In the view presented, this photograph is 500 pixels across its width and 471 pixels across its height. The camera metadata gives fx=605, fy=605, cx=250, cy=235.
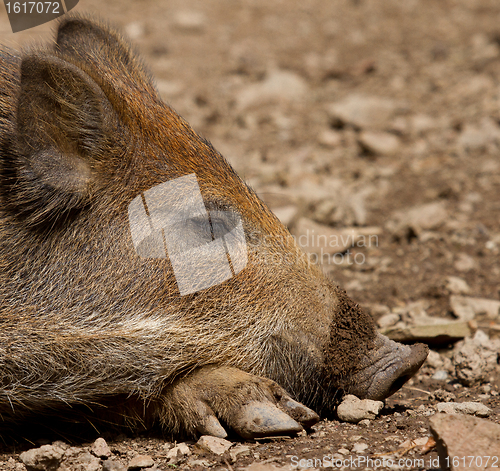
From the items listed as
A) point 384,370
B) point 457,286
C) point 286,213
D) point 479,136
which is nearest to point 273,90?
point 479,136

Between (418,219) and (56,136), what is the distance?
3.12m

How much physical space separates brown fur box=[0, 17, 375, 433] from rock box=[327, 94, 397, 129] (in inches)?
155

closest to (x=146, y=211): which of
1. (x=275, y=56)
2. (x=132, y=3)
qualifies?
(x=275, y=56)

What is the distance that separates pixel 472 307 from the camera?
152 inches

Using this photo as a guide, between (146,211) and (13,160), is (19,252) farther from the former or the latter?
(146,211)

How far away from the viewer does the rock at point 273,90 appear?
7.08m

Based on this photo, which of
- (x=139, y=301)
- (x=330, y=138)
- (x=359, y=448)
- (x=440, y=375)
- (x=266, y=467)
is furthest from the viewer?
(x=330, y=138)

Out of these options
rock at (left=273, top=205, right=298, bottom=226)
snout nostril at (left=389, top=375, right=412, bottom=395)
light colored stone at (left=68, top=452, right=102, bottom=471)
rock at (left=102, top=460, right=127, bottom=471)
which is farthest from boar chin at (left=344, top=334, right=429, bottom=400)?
rock at (left=273, top=205, right=298, bottom=226)

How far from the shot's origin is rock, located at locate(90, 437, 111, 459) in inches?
107

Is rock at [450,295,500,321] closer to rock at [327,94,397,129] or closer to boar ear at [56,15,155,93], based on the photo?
boar ear at [56,15,155,93]

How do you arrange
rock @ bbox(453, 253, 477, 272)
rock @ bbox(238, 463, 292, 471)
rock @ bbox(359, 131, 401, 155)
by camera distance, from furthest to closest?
rock @ bbox(359, 131, 401, 155) → rock @ bbox(453, 253, 477, 272) → rock @ bbox(238, 463, 292, 471)

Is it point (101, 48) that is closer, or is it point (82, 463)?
point (82, 463)

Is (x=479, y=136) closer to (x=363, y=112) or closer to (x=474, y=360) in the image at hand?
(x=363, y=112)

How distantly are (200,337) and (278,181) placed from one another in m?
3.02
